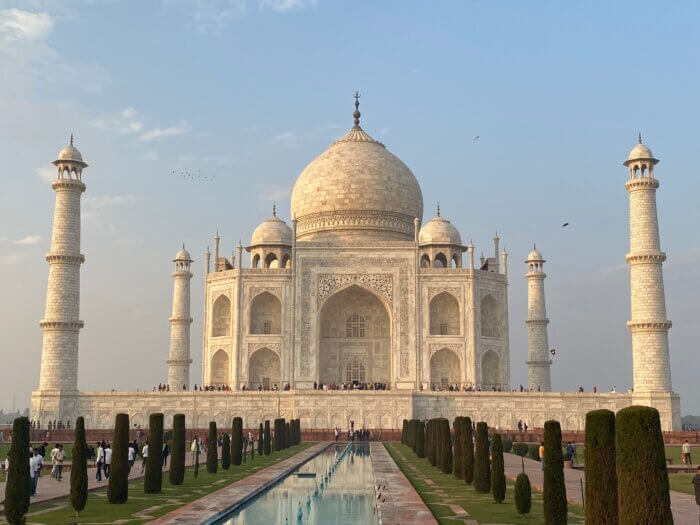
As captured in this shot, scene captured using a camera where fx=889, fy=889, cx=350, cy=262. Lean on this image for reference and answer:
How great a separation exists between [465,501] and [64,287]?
21.0 meters

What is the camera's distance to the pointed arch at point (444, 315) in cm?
3322

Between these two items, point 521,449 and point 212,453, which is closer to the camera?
point 212,453

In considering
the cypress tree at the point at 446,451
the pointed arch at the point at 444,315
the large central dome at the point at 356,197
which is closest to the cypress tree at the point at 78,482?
the cypress tree at the point at 446,451

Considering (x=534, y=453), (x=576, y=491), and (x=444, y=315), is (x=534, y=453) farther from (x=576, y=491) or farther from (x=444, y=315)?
(x=444, y=315)

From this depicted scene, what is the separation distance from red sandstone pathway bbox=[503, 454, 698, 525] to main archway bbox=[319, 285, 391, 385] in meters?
14.0

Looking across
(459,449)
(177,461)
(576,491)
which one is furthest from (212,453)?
(576,491)

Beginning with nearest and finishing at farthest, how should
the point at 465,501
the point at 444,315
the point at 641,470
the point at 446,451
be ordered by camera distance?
1. the point at 641,470
2. the point at 465,501
3. the point at 446,451
4. the point at 444,315

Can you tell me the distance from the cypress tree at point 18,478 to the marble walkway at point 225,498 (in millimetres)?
1406

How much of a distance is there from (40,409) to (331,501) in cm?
1947

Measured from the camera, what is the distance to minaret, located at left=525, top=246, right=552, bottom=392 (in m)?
36.7

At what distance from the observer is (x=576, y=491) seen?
42.5ft

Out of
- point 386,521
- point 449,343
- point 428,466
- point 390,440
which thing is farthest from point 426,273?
point 386,521

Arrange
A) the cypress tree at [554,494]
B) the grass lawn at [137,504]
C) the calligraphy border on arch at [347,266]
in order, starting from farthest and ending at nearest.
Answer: the calligraphy border on arch at [347,266] < the grass lawn at [137,504] < the cypress tree at [554,494]

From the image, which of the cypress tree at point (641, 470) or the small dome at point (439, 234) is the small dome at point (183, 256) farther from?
the cypress tree at point (641, 470)
